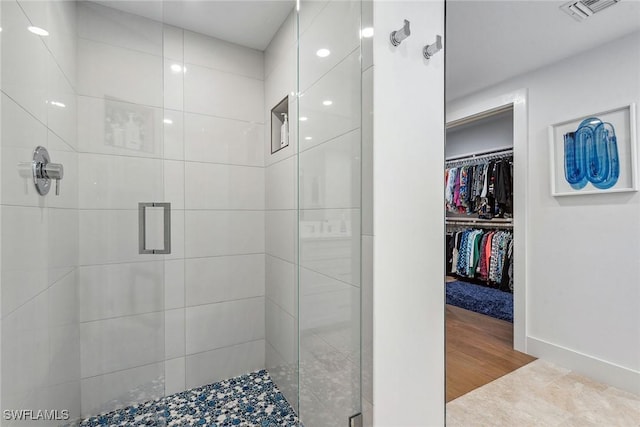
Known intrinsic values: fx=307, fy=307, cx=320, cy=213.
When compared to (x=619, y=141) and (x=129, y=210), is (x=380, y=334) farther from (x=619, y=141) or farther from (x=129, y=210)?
(x=619, y=141)

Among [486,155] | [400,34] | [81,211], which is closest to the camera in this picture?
[400,34]

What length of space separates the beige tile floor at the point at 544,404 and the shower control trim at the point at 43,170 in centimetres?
197

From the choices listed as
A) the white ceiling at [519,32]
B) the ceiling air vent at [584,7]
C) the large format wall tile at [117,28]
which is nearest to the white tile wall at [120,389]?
the large format wall tile at [117,28]

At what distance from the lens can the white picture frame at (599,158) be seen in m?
1.86

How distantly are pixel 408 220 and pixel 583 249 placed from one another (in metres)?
1.79

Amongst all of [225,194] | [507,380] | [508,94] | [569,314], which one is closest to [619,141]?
[508,94]

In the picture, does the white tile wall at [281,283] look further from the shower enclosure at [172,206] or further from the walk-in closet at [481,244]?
the walk-in closet at [481,244]

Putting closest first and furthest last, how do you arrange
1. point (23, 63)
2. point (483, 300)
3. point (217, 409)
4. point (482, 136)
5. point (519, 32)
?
point (23, 63)
point (217, 409)
point (519, 32)
point (483, 300)
point (482, 136)

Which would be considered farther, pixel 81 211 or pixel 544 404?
pixel 544 404

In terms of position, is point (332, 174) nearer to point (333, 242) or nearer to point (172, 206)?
point (333, 242)

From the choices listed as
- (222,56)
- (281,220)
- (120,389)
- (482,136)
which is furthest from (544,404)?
(482,136)

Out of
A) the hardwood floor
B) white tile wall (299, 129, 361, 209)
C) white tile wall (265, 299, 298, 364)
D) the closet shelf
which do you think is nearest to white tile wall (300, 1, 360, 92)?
white tile wall (299, 129, 361, 209)

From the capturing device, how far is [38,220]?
2.87 feet

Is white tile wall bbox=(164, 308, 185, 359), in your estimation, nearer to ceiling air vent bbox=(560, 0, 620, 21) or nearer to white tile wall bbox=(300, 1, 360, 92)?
white tile wall bbox=(300, 1, 360, 92)
